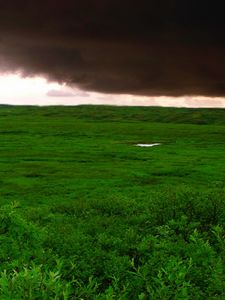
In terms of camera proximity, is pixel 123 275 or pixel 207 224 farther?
pixel 207 224

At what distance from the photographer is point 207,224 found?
13727 mm

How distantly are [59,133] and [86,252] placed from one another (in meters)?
79.6

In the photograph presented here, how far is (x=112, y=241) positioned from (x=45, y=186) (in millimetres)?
23734

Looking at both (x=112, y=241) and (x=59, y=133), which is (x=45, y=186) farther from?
(x=59, y=133)

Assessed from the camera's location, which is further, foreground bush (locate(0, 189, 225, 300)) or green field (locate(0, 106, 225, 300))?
green field (locate(0, 106, 225, 300))

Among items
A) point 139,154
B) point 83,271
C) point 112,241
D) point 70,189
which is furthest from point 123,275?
point 139,154

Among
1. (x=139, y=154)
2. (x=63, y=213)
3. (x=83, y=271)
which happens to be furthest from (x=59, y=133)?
(x=83, y=271)

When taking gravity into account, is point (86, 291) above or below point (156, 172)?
above

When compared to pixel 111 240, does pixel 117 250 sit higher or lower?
lower

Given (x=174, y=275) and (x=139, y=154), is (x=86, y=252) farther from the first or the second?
(x=139, y=154)

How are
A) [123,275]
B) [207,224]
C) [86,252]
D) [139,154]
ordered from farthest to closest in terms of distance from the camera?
[139,154] < [207,224] < [86,252] < [123,275]

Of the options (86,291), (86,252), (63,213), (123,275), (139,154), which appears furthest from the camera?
(139,154)

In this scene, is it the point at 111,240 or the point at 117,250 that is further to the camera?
the point at 111,240

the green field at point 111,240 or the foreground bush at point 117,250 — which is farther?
the green field at point 111,240
